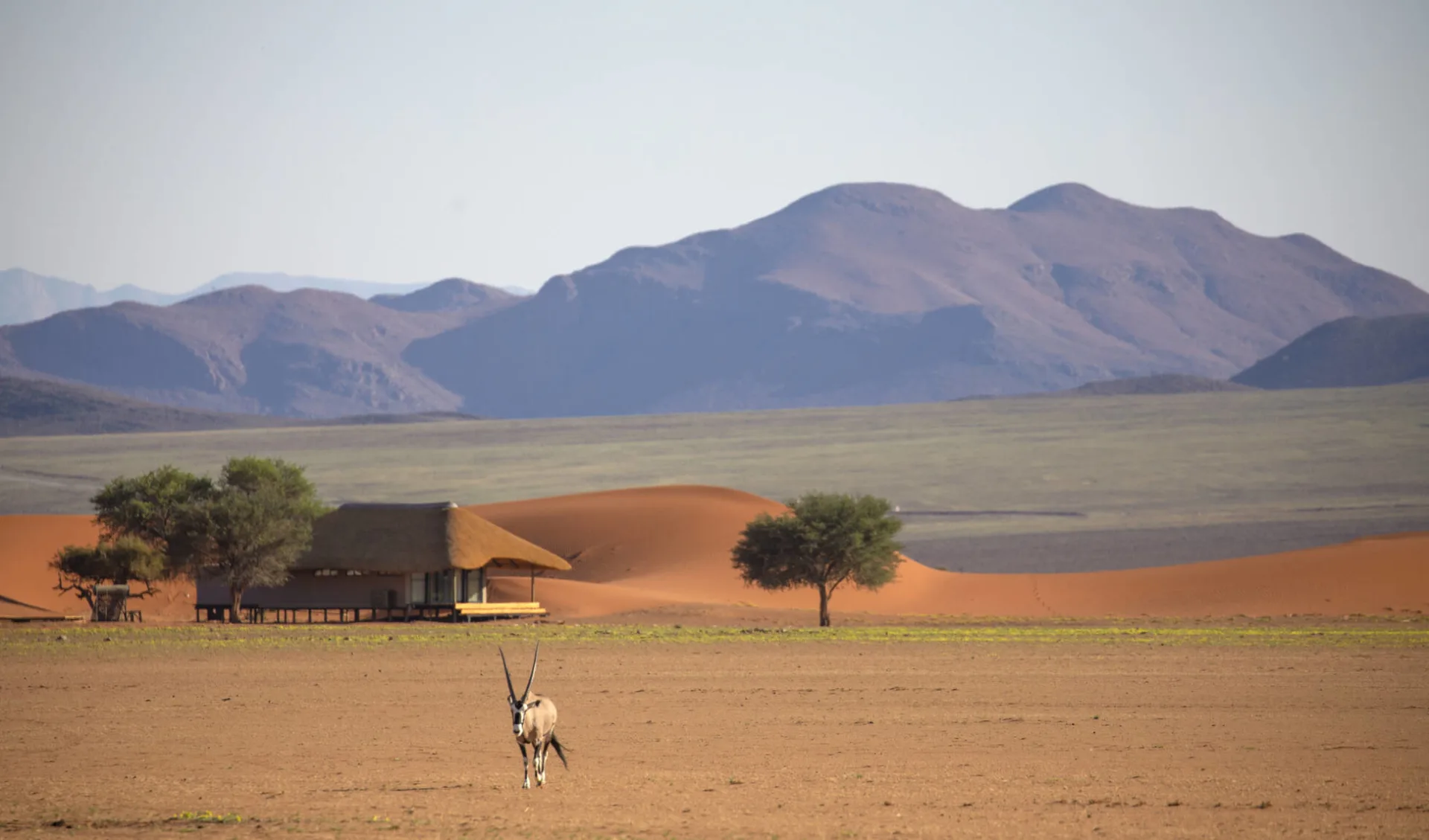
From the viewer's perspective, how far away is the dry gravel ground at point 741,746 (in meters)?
13.6

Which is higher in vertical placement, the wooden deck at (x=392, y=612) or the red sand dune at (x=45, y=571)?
the red sand dune at (x=45, y=571)

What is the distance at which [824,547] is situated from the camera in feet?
147

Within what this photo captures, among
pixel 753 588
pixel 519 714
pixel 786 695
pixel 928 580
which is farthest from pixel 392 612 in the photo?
pixel 519 714

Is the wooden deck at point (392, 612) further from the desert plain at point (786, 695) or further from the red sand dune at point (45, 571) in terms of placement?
the red sand dune at point (45, 571)

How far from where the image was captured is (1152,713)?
20750 millimetres

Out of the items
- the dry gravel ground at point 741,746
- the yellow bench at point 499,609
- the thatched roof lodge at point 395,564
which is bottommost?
Answer: the dry gravel ground at point 741,746

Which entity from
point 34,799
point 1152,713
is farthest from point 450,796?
point 1152,713

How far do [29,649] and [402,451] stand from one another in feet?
262

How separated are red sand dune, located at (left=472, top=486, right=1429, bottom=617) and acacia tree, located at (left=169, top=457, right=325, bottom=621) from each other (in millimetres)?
7172

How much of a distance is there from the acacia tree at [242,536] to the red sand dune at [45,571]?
3.51 m

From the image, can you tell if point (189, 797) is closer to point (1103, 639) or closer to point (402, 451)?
point (1103, 639)

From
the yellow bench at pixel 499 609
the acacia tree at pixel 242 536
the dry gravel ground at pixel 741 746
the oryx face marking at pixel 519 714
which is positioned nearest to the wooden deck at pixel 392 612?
the yellow bench at pixel 499 609

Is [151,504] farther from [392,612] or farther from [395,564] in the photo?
[392,612]

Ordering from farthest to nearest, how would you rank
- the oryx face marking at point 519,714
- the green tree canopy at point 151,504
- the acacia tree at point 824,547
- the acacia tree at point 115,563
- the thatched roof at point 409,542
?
1. the acacia tree at point 824,547
2. the green tree canopy at point 151,504
3. the thatched roof at point 409,542
4. the acacia tree at point 115,563
5. the oryx face marking at point 519,714
